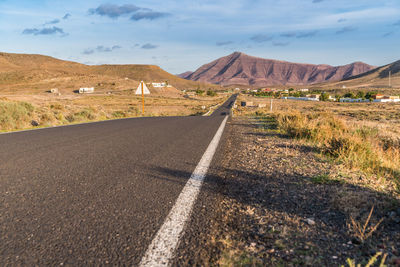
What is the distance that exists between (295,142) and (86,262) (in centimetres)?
588

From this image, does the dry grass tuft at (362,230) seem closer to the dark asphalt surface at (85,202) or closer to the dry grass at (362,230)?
the dry grass at (362,230)

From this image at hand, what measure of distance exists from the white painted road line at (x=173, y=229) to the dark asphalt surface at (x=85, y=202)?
0.21ft

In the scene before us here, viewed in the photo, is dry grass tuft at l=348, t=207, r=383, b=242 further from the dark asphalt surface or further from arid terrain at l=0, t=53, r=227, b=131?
arid terrain at l=0, t=53, r=227, b=131

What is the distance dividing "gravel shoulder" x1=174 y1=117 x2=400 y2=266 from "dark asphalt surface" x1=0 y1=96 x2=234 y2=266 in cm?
46

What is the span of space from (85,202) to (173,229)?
1.20m

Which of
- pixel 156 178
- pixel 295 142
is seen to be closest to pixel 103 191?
pixel 156 178

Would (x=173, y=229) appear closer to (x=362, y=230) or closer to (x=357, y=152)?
(x=362, y=230)

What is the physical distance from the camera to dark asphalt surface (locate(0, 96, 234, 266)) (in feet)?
6.37

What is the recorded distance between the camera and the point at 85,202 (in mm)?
2869

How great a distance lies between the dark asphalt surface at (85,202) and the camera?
1.94 metres

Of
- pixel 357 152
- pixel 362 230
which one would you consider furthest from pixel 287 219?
pixel 357 152

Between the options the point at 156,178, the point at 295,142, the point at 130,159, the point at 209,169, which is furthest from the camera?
the point at 295,142

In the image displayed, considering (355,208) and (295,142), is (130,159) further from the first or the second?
(295,142)

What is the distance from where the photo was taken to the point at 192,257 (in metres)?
1.86
